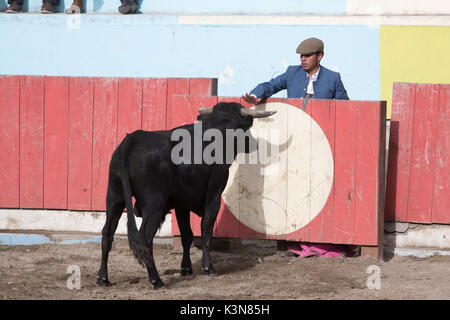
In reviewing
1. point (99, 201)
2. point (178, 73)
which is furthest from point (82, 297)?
point (178, 73)

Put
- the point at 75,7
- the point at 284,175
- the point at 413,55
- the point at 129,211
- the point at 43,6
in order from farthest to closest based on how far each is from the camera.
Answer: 1. the point at 43,6
2. the point at 75,7
3. the point at 413,55
4. the point at 284,175
5. the point at 129,211

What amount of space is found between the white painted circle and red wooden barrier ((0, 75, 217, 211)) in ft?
4.16

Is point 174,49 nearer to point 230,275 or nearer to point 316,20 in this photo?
point 316,20

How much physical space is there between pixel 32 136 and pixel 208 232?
2654mm

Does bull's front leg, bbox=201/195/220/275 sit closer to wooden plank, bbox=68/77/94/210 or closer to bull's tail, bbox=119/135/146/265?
bull's tail, bbox=119/135/146/265

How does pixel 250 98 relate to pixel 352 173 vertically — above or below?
above

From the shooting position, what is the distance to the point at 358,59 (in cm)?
1037

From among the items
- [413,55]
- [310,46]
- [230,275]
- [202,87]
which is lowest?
[230,275]

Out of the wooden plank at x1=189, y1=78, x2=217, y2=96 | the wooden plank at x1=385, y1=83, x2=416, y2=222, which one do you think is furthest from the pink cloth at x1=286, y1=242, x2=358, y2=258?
the wooden plank at x1=189, y1=78, x2=217, y2=96

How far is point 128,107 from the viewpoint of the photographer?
27.1 feet

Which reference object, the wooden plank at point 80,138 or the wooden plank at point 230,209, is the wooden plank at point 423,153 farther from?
the wooden plank at point 80,138

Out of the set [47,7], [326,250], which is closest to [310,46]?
[326,250]
